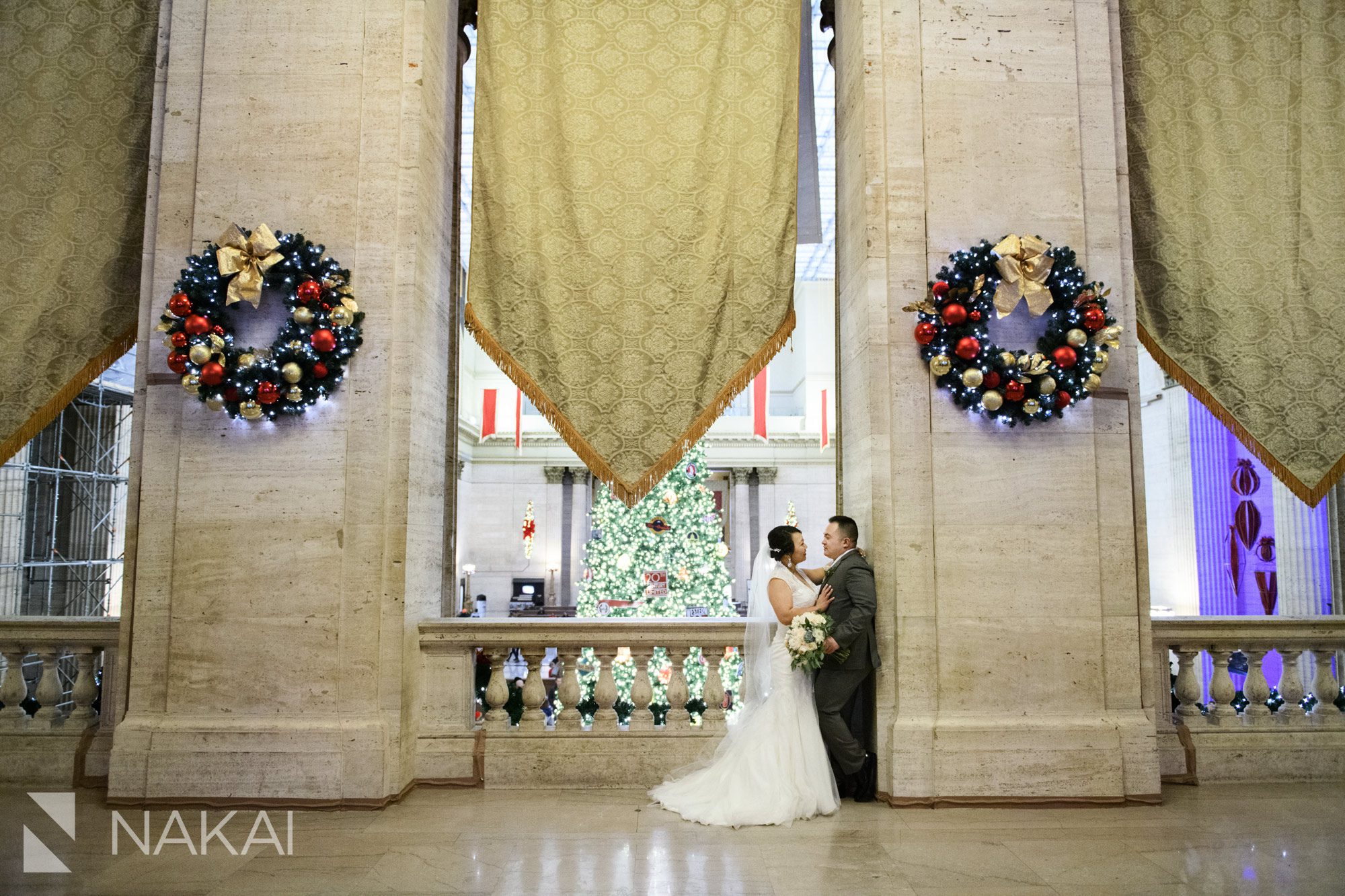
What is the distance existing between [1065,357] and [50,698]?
20.3ft

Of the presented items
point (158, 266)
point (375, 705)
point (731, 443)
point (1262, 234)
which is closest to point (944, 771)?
point (375, 705)

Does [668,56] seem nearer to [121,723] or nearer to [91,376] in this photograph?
[91,376]

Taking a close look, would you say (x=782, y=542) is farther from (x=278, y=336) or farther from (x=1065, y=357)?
(x=278, y=336)

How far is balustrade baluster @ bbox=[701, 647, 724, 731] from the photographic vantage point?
5168 mm

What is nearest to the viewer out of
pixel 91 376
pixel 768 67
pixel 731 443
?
pixel 91 376

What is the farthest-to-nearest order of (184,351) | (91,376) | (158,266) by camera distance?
1. (91,376)
2. (158,266)
3. (184,351)

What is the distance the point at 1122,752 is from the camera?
473cm

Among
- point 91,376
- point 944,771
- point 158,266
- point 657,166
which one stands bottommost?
point 944,771

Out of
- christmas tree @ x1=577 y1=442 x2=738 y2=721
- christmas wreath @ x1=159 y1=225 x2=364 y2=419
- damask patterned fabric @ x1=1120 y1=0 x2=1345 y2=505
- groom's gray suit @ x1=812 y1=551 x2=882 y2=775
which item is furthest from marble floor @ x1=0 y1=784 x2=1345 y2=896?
christmas tree @ x1=577 y1=442 x2=738 y2=721

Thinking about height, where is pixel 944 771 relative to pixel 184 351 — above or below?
below

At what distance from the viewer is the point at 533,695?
17.1ft

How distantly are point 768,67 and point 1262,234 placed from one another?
11.1ft

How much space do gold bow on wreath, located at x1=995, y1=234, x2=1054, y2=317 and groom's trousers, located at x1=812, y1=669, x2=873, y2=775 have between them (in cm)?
224

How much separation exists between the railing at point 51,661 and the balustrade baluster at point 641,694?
3081 mm
